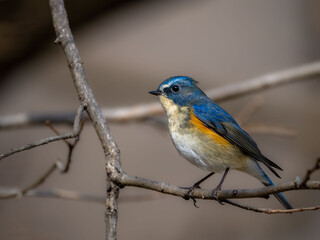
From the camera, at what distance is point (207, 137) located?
11.3 feet

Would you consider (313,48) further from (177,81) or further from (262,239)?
(177,81)

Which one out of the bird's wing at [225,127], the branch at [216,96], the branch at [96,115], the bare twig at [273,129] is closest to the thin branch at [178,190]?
the branch at [96,115]

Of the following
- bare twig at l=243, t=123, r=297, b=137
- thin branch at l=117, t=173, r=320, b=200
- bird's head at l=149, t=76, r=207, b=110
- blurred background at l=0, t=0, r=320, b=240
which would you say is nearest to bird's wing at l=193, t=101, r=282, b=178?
bird's head at l=149, t=76, r=207, b=110

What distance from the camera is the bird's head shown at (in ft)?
12.4

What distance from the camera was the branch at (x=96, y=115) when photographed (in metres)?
2.60

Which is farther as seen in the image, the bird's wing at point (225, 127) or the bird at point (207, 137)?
the bird's wing at point (225, 127)

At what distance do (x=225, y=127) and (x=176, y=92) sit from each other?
1.66 feet

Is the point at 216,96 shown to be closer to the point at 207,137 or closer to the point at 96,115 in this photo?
the point at 207,137

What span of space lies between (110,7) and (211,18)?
3.74m

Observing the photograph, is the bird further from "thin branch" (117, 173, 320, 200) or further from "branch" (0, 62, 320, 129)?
"branch" (0, 62, 320, 129)

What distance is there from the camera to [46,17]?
18.1ft

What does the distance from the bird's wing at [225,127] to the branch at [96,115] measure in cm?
103

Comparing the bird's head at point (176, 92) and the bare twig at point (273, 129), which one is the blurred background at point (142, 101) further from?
the bird's head at point (176, 92)

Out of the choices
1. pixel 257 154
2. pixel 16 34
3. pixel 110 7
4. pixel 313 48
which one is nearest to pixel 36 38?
pixel 16 34
